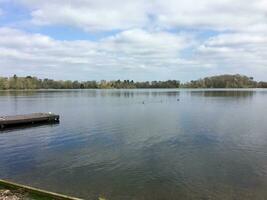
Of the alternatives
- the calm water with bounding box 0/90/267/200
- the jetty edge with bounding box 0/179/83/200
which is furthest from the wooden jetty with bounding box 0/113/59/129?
the jetty edge with bounding box 0/179/83/200

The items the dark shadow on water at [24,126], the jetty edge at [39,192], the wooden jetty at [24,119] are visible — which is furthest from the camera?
the wooden jetty at [24,119]

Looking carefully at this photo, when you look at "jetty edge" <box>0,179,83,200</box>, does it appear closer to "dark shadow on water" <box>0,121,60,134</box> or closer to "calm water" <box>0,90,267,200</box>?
"calm water" <box>0,90,267,200</box>

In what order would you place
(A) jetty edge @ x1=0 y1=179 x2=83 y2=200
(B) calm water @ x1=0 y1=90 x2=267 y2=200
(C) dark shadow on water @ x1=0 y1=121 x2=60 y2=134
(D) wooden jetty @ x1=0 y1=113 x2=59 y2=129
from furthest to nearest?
(D) wooden jetty @ x1=0 y1=113 x2=59 y2=129
(C) dark shadow on water @ x1=0 y1=121 x2=60 y2=134
(B) calm water @ x1=0 y1=90 x2=267 y2=200
(A) jetty edge @ x1=0 y1=179 x2=83 y2=200

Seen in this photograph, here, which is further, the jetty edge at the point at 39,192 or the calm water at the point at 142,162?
the calm water at the point at 142,162

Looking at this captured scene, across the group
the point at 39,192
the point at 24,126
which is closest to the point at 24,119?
the point at 24,126

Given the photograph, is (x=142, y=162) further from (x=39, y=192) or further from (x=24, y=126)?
(x=24, y=126)

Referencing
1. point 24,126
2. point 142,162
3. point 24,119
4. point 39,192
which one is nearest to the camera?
point 39,192

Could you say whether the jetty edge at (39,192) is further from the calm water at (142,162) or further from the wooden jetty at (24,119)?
the wooden jetty at (24,119)

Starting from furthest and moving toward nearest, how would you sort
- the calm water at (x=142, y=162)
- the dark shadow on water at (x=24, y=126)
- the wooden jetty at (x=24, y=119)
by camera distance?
the wooden jetty at (x=24, y=119) < the dark shadow on water at (x=24, y=126) < the calm water at (x=142, y=162)

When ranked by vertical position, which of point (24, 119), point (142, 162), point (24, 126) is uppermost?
point (24, 119)

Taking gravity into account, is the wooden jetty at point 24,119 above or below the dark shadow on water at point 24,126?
above

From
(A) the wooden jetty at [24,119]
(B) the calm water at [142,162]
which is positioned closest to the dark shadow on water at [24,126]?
→ (A) the wooden jetty at [24,119]

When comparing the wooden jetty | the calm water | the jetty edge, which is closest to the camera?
the jetty edge

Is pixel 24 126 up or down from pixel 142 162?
down
